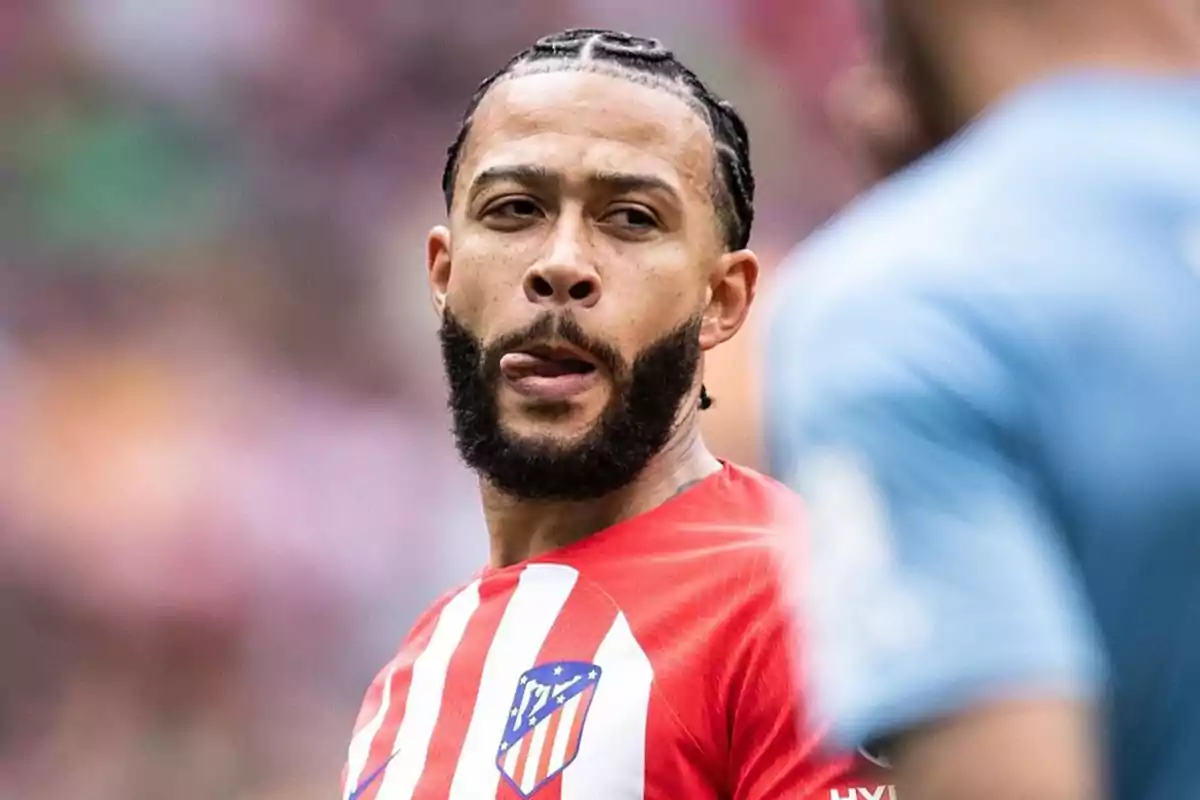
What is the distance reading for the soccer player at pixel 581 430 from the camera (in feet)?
7.86

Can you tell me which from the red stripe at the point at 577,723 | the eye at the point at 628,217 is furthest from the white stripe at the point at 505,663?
the eye at the point at 628,217

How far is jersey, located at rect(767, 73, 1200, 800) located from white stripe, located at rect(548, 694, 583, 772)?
1.20 metres

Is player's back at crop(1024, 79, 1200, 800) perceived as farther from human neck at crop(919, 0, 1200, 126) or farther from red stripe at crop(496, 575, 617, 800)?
red stripe at crop(496, 575, 617, 800)

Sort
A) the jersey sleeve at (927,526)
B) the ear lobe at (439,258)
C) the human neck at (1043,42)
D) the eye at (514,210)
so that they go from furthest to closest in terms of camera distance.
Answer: the ear lobe at (439,258) → the eye at (514,210) → the human neck at (1043,42) → the jersey sleeve at (927,526)

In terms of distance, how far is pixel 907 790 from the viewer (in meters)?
1.07

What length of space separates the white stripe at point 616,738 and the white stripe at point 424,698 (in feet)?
0.89

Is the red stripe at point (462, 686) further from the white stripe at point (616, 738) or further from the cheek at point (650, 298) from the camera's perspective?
the cheek at point (650, 298)

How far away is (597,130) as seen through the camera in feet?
8.72

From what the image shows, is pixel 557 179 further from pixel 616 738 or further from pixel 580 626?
pixel 616 738

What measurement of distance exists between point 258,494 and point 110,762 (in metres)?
1.06

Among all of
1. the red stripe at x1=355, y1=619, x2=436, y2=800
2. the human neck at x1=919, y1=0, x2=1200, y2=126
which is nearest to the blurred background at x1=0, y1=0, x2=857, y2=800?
the red stripe at x1=355, y1=619, x2=436, y2=800

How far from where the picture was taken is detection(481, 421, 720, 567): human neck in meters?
2.71

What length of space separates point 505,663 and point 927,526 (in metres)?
1.49

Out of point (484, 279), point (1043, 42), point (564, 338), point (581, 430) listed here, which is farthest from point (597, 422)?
point (1043, 42)
